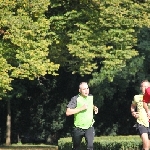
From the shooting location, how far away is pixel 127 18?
105ft

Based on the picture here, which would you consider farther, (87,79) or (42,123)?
(42,123)

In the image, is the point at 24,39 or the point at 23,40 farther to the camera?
the point at 24,39

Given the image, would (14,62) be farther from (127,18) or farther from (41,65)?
(127,18)

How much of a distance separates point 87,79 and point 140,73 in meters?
4.70

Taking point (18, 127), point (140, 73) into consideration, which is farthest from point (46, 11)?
point (18, 127)

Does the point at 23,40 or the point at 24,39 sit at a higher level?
the point at 24,39

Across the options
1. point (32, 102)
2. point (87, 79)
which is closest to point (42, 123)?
point (32, 102)

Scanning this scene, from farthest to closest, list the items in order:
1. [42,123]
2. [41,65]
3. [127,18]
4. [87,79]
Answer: [42,123]
[87,79]
[127,18]
[41,65]

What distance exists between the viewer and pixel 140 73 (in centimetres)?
3691


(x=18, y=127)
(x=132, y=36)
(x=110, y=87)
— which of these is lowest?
(x=18, y=127)

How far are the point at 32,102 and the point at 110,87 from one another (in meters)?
7.84

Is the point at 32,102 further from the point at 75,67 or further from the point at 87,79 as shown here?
the point at 75,67

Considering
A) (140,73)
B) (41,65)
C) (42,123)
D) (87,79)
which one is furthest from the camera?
(42,123)

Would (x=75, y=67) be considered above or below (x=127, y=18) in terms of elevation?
below
